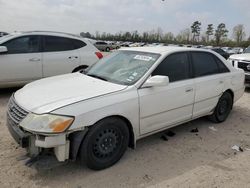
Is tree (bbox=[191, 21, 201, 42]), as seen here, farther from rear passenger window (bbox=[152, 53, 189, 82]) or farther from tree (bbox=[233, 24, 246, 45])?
rear passenger window (bbox=[152, 53, 189, 82])

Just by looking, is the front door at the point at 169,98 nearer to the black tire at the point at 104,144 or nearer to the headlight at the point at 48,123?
the black tire at the point at 104,144

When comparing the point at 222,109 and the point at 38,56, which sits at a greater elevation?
the point at 38,56

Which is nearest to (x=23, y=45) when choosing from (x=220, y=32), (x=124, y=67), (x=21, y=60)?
(x=21, y=60)

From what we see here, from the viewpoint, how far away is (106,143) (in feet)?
10.7

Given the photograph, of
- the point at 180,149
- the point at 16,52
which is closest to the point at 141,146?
the point at 180,149

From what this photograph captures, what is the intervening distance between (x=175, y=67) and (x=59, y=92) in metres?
1.91

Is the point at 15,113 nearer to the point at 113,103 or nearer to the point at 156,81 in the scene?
the point at 113,103

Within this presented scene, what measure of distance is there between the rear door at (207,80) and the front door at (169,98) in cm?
19

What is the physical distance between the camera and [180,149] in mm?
4016

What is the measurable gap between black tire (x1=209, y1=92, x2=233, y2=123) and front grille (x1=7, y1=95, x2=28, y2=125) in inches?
143

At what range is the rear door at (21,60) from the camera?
20.7ft

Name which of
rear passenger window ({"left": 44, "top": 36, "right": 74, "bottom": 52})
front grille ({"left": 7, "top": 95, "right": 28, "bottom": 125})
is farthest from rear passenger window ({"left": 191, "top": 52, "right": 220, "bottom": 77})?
rear passenger window ({"left": 44, "top": 36, "right": 74, "bottom": 52})

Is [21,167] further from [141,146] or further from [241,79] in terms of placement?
[241,79]

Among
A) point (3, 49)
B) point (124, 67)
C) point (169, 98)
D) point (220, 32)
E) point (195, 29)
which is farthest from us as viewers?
point (195, 29)
